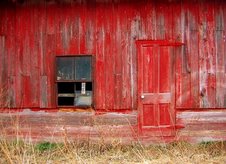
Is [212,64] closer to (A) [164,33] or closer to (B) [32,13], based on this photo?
(A) [164,33]

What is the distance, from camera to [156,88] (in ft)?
34.9

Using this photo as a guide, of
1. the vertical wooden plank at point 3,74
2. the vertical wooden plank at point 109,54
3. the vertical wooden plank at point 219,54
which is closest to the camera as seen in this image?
the vertical wooden plank at point 219,54

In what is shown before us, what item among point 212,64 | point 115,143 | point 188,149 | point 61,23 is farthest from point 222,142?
point 61,23

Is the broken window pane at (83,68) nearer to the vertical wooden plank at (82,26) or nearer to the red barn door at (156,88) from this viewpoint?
the vertical wooden plank at (82,26)

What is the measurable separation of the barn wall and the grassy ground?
969 mm

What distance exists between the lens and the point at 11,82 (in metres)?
11.2

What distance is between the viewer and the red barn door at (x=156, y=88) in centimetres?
1059

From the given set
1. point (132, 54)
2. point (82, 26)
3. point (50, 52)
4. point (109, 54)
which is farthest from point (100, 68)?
point (50, 52)

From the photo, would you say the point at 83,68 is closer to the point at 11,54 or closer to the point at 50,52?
the point at 50,52

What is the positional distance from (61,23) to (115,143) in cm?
319

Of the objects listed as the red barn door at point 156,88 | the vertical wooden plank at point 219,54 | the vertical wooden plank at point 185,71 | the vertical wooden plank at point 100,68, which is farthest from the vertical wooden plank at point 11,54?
the vertical wooden plank at point 219,54

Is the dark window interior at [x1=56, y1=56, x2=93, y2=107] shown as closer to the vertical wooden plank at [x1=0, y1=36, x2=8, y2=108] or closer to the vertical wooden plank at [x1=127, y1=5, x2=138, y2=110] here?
the vertical wooden plank at [x1=127, y1=5, x2=138, y2=110]

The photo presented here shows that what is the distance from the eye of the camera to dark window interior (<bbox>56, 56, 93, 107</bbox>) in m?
10.9

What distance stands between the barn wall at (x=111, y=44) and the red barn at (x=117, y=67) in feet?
0.08
